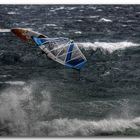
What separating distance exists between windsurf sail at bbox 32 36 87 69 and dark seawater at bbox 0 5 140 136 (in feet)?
0.22

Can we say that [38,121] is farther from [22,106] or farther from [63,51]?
[63,51]

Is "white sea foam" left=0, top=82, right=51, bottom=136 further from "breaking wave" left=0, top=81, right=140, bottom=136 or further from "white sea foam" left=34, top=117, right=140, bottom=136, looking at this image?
"white sea foam" left=34, top=117, right=140, bottom=136

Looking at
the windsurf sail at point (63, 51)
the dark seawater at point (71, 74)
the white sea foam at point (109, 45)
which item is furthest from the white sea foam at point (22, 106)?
the white sea foam at point (109, 45)

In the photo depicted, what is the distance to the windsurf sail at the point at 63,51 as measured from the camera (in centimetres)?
691

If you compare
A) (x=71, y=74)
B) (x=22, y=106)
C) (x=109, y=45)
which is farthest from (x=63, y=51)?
(x=22, y=106)

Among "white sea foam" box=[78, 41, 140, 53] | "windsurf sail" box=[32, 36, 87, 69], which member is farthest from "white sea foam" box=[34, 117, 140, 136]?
"white sea foam" box=[78, 41, 140, 53]

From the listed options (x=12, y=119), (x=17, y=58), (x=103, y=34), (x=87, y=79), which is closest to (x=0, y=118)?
(x=12, y=119)

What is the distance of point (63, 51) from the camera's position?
22.9 ft

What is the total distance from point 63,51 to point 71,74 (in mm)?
321

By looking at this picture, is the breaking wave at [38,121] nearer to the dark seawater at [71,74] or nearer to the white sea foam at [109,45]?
the dark seawater at [71,74]

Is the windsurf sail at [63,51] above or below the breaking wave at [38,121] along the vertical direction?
above

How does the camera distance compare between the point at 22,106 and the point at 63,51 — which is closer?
the point at 63,51

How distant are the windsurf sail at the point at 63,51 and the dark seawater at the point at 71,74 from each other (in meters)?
0.07

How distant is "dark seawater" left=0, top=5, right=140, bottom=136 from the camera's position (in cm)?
690
